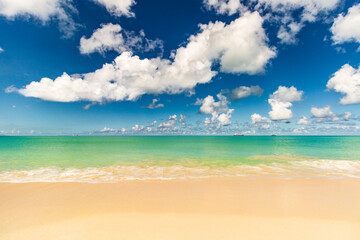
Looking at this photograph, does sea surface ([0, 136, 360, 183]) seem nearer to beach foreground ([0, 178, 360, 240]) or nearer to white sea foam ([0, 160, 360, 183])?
white sea foam ([0, 160, 360, 183])

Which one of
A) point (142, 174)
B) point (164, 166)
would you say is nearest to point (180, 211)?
point (142, 174)

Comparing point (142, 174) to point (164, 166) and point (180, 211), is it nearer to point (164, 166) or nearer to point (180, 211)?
point (164, 166)

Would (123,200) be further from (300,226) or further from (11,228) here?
(300,226)

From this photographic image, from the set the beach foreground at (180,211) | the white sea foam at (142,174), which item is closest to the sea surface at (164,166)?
the white sea foam at (142,174)

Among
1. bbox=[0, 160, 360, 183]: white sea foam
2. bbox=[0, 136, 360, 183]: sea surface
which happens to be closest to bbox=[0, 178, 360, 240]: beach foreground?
bbox=[0, 160, 360, 183]: white sea foam

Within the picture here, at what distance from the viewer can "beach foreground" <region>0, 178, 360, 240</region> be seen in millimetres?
4762

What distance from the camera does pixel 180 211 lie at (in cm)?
604

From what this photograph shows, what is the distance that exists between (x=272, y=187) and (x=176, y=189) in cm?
497

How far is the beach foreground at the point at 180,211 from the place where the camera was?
476 centimetres

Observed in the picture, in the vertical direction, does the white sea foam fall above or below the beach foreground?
below

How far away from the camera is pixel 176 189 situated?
340 inches

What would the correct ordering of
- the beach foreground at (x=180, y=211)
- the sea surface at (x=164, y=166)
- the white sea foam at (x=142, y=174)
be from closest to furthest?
the beach foreground at (x=180, y=211) < the white sea foam at (x=142, y=174) < the sea surface at (x=164, y=166)

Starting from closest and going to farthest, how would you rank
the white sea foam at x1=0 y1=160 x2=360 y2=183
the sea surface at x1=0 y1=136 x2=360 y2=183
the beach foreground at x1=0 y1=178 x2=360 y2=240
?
the beach foreground at x1=0 y1=178 x2=360 y2=240 < the white sea foam at x1=0 y1=160 x2=360 y2=183 < the sea surface at x1=0 y1=136 x2=360 y2=183

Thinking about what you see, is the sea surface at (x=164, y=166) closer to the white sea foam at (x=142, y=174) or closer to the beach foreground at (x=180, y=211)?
the white sea foam at (x=142, y=174)
